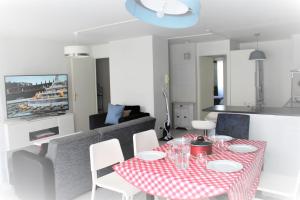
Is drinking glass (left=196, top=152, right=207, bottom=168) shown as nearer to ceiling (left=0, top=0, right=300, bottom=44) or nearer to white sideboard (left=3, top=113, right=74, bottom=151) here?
ceiling (left=0, top=0, right=300, bottom=44)

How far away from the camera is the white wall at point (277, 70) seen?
6703 mm

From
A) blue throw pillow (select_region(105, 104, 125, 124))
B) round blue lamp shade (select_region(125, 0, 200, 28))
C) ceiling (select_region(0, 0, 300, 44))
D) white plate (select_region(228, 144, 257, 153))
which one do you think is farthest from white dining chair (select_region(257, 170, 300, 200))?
blue throw pillow (select_region(105, 104, 125, 124))

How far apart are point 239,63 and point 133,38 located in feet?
9.14

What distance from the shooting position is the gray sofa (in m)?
2.78

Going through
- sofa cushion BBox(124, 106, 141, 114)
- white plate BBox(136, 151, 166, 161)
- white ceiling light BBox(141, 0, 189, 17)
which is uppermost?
white ceiling light BBox(141, 0, 189, 17)

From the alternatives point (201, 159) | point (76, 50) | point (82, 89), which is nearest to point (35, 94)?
point (82, 89)

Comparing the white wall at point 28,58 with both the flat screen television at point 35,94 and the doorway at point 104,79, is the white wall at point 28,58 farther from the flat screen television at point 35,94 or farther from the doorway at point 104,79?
the doorway at point 104,79

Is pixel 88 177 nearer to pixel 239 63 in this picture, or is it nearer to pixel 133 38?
pixel 133 38

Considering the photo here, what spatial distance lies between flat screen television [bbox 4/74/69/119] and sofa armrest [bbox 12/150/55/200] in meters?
2.53

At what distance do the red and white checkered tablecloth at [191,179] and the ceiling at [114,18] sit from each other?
6.48ft

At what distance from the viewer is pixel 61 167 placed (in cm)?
288

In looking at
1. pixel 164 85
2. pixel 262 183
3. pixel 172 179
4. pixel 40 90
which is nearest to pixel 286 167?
pixel 262 183

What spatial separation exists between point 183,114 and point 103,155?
15.2 feet

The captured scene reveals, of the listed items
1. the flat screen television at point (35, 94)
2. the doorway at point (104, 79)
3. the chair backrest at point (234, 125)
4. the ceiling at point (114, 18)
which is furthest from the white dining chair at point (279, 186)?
the doorway at point (104, 79)
